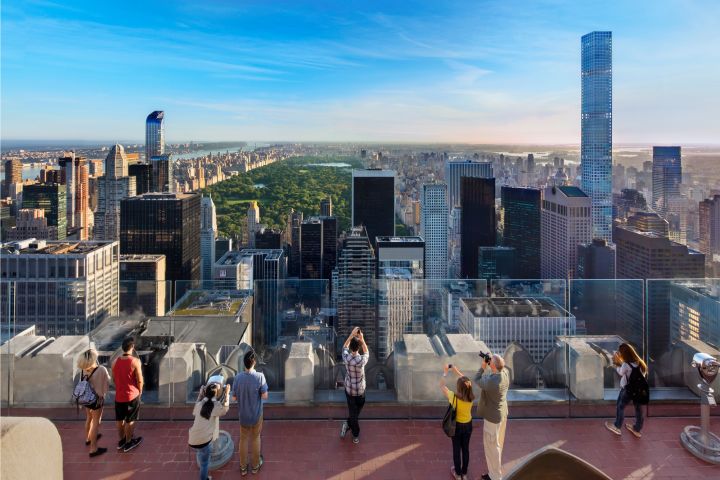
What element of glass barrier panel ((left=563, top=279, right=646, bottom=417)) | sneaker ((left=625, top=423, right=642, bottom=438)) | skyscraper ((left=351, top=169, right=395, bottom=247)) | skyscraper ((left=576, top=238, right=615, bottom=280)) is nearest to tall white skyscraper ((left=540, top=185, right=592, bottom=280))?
Answer: skyscraper ((left=576, top=238, right=615, bottom=280))

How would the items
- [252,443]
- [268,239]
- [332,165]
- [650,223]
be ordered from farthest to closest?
[332,165] < [268,239] < [650,223] < [252,443]

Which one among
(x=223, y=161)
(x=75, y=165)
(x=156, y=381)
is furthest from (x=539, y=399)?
(x=75, y=165)

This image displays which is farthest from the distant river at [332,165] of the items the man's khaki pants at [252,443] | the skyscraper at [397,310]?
the man's khaki pants at [252,443]

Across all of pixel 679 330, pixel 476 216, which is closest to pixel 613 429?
pixel 679 330

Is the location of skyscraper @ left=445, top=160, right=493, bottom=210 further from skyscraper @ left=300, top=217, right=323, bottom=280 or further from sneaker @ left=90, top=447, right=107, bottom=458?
sneaker @ left=90, top=447, right=107, bottom=458

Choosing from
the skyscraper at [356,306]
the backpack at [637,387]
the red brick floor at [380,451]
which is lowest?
the red brick floor at [380,451]

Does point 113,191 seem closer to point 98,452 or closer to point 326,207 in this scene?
point 326,207

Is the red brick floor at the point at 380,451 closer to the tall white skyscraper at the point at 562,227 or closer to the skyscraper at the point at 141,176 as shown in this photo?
the tall white skyscraper at the point at 562,227
